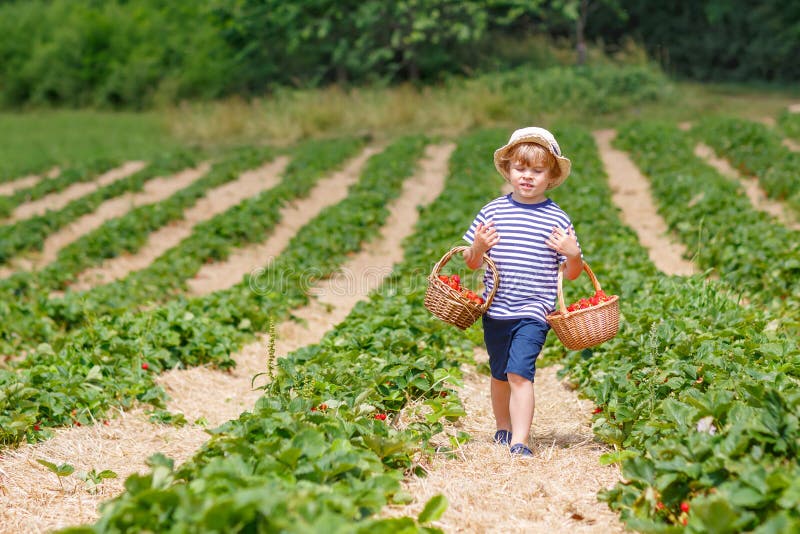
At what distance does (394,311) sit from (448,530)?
3.23 metres

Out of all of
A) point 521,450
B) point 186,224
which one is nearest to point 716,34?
point 186,224

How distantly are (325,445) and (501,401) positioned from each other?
57.4 inches

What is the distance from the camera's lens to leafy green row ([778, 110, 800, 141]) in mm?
17812

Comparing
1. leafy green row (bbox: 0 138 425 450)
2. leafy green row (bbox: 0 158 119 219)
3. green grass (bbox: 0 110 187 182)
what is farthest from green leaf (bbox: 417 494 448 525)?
green grass (bbox: 0 110 187 182)

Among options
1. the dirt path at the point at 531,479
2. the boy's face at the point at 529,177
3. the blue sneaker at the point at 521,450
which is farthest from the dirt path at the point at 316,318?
the boy's face at the point at 529,177

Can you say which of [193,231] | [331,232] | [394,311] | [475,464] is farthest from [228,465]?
[193,231]

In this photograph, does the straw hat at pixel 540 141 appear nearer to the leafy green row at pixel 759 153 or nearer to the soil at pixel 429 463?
the soil at pixel 429 463

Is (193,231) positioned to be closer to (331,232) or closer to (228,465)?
(331,232)

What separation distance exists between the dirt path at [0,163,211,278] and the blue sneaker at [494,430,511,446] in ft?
24.6

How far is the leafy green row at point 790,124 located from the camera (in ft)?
58.4

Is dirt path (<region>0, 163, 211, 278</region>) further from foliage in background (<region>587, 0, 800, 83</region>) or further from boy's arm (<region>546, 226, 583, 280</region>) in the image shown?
foliage in background (<region>587, 0, 800, 83</region>)

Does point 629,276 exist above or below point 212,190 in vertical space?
above

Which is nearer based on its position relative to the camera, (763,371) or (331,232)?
(763,371)

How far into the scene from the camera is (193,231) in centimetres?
1316
